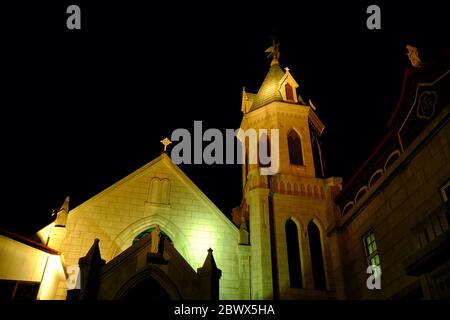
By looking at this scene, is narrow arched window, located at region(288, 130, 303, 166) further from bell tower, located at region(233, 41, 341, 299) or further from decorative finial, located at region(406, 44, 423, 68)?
decorative finial, located at region(406, 44, 423, 68)

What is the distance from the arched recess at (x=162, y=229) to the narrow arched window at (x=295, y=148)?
27.6 ft

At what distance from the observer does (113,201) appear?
2125 centimetres

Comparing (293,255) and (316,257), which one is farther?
(316,257)

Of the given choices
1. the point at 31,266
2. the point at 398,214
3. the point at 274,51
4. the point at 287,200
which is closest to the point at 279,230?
the point at 287,200

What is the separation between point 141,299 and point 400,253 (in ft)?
31.9

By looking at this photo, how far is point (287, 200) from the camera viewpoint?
22.7m

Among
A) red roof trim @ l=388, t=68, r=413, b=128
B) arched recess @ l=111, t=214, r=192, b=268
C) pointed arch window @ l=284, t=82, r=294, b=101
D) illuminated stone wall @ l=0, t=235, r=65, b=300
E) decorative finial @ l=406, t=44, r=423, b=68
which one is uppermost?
pointed arch window @ l=284, t=82, r=294, b=101

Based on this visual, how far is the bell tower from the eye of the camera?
20109 mm

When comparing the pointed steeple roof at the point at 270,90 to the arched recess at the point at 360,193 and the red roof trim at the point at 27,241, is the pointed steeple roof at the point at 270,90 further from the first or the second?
the red roof trim at the point at 27,241

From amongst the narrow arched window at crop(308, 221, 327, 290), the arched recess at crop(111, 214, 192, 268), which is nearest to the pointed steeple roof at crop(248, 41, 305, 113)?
the narrow arched window at crop(308, 221, 327, 290)

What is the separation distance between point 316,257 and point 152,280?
909 cm

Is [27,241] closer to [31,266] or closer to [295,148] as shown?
[31,266]
